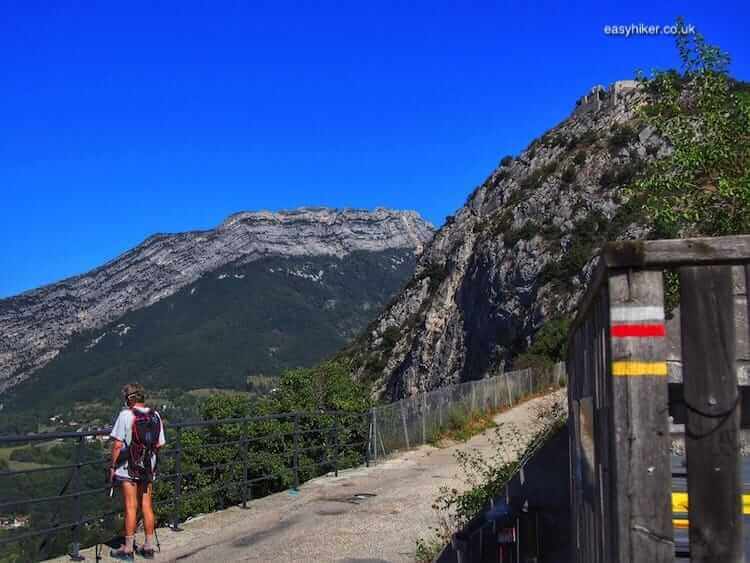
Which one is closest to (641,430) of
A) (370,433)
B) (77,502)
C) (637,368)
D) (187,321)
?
(637,368)

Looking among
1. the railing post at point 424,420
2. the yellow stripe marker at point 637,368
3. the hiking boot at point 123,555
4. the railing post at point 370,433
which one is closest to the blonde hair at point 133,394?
the hiking boot at point 123,555

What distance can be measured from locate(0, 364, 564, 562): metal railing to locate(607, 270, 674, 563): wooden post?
6.22 meters

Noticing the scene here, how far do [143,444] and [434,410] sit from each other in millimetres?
13709

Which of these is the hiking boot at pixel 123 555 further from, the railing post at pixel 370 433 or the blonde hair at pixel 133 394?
the railing post at pixel 370 433

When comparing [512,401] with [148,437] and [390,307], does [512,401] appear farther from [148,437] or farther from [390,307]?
[390,307]

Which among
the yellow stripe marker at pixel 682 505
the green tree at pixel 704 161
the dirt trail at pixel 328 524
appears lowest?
the dirt trail at pixel 328 524

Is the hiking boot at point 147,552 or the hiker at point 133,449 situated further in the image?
the hiking boot at point 147,552

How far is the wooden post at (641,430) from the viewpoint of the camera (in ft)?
8.17

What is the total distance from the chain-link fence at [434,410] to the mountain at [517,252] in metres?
19.3

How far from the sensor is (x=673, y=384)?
8.77 ft

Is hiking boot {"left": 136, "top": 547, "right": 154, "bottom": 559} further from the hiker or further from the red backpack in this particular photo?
the red backpack

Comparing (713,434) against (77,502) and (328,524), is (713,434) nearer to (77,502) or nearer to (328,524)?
(77,502)

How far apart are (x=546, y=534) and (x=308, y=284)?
185712 millimetres

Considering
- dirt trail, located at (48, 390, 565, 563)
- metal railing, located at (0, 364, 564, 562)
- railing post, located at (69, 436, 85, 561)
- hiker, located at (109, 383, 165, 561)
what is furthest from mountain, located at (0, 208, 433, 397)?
hiker, located at (109, 383, 165, 561)
